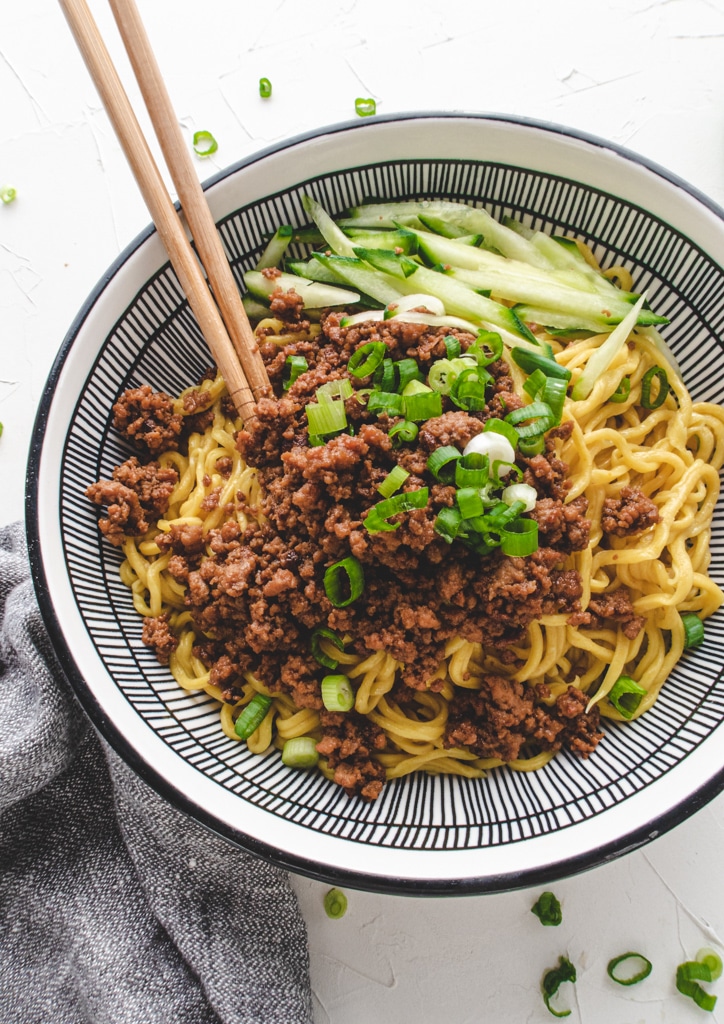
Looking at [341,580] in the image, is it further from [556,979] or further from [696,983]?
[696,983]

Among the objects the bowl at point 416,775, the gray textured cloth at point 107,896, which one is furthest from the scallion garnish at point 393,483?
the gray textured cloth at point 107,896

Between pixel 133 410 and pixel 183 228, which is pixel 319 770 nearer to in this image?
pixel 133 410

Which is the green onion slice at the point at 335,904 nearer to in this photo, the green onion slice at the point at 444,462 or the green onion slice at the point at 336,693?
the green onion slice at the point at 336,693

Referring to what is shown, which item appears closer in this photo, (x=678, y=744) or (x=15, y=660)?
(x=678, y=744)

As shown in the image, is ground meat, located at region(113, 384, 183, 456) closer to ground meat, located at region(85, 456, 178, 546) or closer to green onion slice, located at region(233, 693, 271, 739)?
ground meat, located at region(85, 456, 178, 546)

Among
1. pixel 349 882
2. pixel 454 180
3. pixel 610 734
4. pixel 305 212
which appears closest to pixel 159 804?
pixel 349 882

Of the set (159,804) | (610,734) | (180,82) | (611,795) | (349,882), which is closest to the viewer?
(349,882)

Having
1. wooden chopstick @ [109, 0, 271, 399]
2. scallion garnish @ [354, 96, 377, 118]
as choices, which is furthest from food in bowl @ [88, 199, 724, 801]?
scallion garnish @ [354, 96, 377, 118]

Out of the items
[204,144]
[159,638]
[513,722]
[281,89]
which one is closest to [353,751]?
[513,722]
